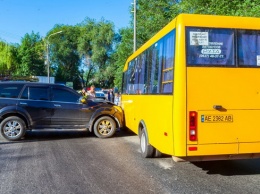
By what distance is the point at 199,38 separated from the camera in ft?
18.8

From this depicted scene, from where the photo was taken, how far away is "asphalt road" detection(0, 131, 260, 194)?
5.52 meters

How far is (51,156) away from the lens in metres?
7.95

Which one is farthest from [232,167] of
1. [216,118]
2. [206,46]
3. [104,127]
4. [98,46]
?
[98,46]

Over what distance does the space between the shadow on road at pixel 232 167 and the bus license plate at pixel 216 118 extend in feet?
4.25

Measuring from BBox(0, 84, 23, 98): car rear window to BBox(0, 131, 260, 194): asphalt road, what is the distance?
5.48ft

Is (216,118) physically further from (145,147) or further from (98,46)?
(98,46)

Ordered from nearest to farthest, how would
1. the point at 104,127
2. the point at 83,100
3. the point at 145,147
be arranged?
1. the point at 145,147
2. the point at 83,100
3. the point at 104,127

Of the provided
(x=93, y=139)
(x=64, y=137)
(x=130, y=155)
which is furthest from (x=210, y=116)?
(x=64, y=137)

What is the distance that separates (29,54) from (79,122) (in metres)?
60.7

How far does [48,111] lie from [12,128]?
115 cm

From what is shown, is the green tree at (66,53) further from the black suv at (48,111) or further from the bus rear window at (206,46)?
the bus rear window at (206,46)

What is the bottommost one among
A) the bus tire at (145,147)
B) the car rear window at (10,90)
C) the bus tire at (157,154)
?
the bus tire at (157,154)

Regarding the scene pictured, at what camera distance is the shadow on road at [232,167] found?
21.7ft

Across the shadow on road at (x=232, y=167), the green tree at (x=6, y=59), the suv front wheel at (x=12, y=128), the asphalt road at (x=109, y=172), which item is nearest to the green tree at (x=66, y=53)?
the green tree at (x=6, y=59)
